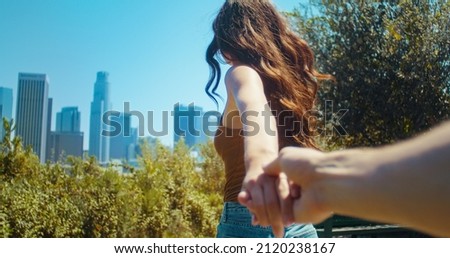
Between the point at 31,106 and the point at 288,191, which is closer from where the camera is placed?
the point at 288,191

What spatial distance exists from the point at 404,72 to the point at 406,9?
15.4 inches

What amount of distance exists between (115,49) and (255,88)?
6.77ft

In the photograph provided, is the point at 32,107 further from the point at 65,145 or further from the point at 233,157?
the point at 233,157

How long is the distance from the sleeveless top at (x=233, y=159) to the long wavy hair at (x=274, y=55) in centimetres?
9

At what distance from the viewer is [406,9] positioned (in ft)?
11.0

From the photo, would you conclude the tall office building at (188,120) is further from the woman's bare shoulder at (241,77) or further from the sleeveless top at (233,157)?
the woman's bare shoulder at (241,77)

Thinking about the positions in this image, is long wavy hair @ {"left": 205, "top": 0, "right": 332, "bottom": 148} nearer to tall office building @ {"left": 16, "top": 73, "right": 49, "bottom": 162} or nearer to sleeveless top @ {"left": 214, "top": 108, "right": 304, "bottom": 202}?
sleeveless top @ {"left": 214, "top": 108, "right": 304, "bottom": 202}

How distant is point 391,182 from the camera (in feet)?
1.48

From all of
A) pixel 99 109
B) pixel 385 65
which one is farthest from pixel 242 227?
pixel 385 65

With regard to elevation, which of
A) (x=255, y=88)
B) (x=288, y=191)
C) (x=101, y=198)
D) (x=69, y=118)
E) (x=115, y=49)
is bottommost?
(x=101, y=198)

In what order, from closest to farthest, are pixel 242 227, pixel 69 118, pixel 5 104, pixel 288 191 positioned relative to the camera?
pixel 288 191, pixel 242 227, pixel 5 104, pixel 69 118

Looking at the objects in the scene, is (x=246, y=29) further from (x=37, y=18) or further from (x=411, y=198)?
(x=37, y=18)
